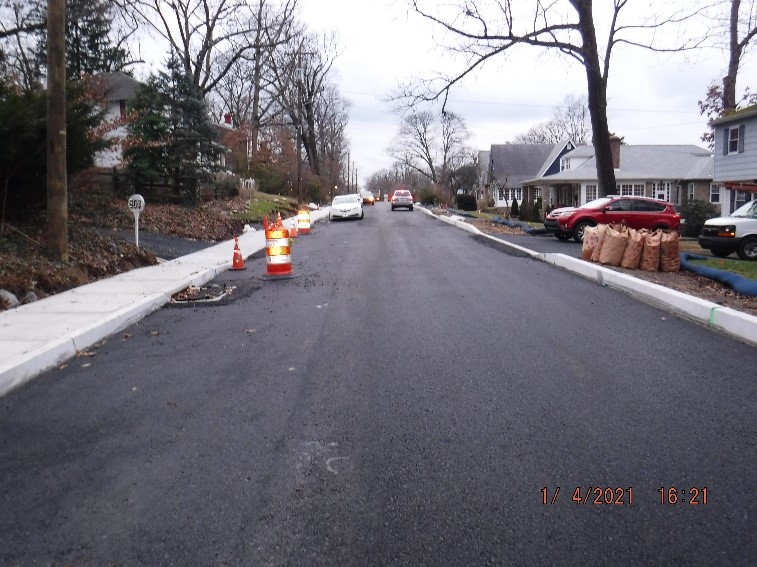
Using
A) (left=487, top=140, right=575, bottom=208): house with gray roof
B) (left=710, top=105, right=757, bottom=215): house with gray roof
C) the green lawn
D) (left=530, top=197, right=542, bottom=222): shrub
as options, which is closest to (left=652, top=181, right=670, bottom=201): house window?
(left=530, top=197, right=542, bottom=222): shrub

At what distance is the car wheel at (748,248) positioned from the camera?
18750mm

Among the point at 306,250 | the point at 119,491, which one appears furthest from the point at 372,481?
the point at 306,250

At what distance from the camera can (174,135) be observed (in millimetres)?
28594

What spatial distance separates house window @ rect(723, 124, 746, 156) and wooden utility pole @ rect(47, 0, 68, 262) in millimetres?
26596

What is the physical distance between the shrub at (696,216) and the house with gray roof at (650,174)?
1393 cm

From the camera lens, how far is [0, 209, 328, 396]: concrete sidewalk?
293 inches

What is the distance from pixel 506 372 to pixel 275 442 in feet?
8.69

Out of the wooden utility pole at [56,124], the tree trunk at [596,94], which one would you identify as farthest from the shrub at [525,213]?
the wooden utility pole at [56,124]

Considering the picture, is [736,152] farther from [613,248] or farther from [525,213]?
[525,213]

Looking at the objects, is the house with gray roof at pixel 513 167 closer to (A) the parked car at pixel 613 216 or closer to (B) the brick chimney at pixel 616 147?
(B) the brick chimney at pixel 616 147

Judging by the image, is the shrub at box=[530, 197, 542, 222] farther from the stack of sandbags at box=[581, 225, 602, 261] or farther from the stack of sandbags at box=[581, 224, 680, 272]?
the stack of sandbags at box=[581, 224, 680, 272]

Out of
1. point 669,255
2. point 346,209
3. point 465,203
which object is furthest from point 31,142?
point 465,203

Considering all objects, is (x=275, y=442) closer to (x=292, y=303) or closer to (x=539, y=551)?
(x=539, y=551)

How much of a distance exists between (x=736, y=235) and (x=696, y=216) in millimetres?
15983
